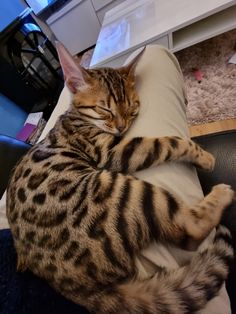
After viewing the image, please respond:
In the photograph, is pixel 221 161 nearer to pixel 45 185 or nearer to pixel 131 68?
pixel 131 68

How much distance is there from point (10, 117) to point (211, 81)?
5.35 feet

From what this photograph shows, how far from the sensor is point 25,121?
219 centimetres

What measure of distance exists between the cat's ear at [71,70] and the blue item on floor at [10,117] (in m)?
1.39

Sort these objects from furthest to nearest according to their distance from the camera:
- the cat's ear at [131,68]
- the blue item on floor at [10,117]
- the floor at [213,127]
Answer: the blue item on floor at [10,117] → the floor at [213,127] → the cat's ear at [131,68]

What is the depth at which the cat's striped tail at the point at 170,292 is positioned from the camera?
50 centimetres

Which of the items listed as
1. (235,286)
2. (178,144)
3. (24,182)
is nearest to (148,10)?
(178,144)

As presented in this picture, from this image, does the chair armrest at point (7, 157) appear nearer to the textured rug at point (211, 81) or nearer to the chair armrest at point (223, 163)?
the chair armrest at point (223, 163)

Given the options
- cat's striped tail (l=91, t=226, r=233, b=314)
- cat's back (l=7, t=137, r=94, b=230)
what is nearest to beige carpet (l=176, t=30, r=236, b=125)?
cat's back (l=7, t=137, r=94, b=230)

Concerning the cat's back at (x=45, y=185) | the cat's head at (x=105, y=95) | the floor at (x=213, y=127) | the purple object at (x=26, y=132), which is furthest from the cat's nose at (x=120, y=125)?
the purple object at (x=26, y=132)

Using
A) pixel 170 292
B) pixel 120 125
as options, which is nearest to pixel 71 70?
pixel 120 125

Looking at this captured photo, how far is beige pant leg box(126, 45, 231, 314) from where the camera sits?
55 cm

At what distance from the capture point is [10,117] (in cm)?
213

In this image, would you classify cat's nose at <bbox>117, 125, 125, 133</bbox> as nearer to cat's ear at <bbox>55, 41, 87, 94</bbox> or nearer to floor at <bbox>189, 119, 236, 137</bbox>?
cat's ear at <bbox>55, 41, 87, 94</bbox>

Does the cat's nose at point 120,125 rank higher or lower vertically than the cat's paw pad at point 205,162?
higher
